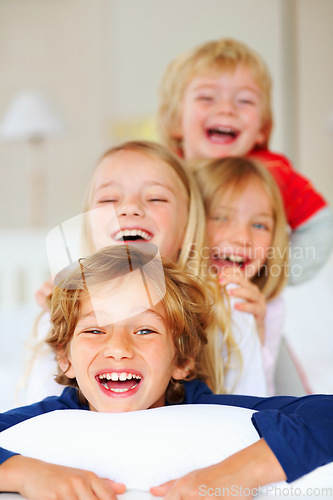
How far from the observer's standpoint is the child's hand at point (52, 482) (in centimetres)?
44

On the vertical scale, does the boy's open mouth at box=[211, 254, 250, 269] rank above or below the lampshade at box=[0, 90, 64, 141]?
below

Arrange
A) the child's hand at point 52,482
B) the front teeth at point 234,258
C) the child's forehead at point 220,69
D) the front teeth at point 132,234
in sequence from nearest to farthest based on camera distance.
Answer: the child's hand at point 52,482 → the front teeth at point 132,234 → the front teeth at point 234,258 → the child's forehead at point 220,69

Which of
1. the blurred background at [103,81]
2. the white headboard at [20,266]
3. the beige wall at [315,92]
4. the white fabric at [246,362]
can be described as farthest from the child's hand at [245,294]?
the beige wall at [315,92]

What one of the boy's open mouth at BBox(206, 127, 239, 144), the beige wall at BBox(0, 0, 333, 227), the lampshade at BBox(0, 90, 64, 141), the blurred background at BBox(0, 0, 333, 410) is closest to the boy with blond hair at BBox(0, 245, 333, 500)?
the boy's open mouth at BBox(206, 127, 239, 144)

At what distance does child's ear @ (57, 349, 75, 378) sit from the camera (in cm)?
61

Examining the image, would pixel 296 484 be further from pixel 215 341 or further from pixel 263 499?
pixel 215 341

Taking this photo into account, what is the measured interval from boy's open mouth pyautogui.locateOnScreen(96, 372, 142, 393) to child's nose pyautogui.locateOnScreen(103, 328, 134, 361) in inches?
0.9

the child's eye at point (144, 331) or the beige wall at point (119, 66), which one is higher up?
the beige wall at point (119, 66)

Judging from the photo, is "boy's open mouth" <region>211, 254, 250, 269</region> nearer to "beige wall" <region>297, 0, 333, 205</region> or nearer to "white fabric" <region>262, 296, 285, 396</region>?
"white fabric" <region>262, 296, 285, 396</region>

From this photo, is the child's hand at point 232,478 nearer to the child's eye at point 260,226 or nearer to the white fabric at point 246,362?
the white fabric at point 246,362

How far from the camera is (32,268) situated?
74.9 inches

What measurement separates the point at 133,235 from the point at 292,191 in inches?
19.2

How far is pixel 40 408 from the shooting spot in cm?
61

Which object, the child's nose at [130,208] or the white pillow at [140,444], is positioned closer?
the white pillow at [140,444]
